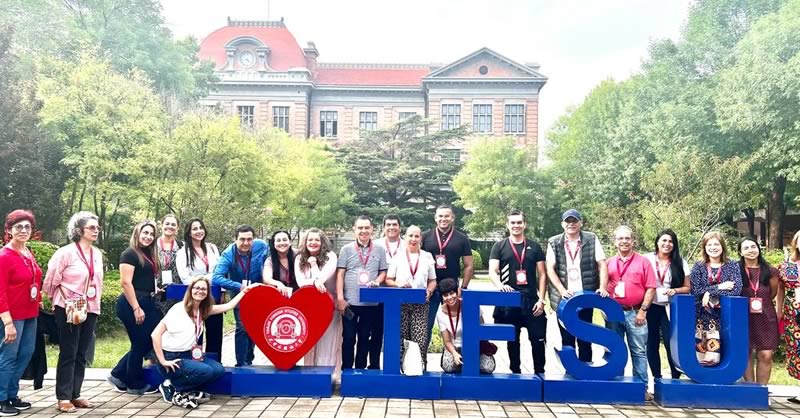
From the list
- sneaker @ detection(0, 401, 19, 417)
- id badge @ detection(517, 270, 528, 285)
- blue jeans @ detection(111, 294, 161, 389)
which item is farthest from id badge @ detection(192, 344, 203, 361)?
id badge @ detection(517, 270, 528, 285)

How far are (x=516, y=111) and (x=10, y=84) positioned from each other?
30395 mm

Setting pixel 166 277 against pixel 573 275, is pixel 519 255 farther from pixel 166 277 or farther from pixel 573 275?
pixel 166 277

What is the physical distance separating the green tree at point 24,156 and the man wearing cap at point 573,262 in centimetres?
1592

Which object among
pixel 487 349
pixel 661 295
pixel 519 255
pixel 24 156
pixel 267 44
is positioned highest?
pixel 267 44

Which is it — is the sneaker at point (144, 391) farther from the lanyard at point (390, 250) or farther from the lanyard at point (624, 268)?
the lanyard at point (624, 268)

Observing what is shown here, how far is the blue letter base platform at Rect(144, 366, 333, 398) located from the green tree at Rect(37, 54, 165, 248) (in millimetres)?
11699

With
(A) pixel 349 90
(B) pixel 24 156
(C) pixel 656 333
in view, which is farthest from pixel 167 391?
(A) pixel 349 90

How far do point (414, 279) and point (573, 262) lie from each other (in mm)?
1504

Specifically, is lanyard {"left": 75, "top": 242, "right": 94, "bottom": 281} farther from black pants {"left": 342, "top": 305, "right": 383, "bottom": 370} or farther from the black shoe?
black pants {"left": 342, "top": 305, "right": 383, "bottom": 370}

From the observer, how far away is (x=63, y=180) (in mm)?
18031

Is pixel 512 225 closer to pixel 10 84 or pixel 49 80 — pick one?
pixel 49 80

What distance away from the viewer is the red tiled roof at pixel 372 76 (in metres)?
43.0

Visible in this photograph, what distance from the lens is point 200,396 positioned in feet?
17.4

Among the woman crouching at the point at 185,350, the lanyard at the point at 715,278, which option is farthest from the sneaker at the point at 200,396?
the lanyard at the point at 715,278
